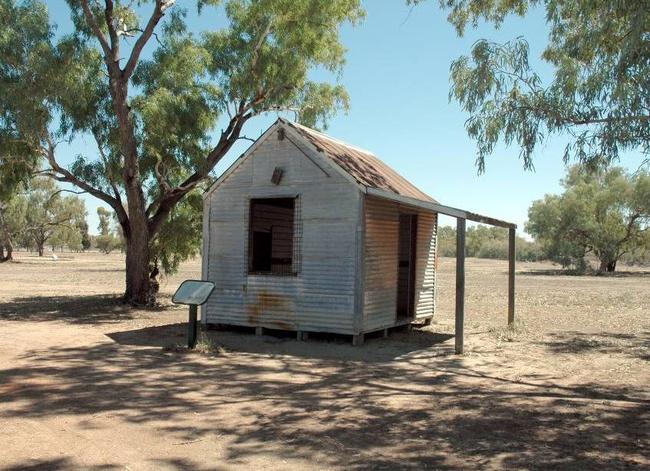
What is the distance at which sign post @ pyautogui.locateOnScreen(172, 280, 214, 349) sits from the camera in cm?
995

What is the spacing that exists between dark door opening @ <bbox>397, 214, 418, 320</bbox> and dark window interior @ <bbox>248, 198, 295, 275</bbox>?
274 centimetres

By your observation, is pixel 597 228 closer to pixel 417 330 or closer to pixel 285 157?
pixel 417 330

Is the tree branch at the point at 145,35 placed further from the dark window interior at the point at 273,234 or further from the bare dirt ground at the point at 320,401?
the bare dirt ground at the point at 320,401

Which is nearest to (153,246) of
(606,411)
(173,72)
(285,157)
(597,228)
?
(173,72)

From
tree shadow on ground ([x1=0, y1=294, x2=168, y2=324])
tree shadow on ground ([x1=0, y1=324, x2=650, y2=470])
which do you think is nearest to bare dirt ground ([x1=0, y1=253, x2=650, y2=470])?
tree shadow on ground ([x1=0, y1=324, x2=650, y2=470])

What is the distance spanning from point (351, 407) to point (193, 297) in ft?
13.8

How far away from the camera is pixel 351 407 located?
675cm

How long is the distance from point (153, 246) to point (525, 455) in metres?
15.4

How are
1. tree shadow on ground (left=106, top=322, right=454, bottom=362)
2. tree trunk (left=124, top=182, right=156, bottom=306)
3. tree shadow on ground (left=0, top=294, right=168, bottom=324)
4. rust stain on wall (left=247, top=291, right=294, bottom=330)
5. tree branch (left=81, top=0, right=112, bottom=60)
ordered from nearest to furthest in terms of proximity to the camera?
tree shadow on ground (left=106, top=322, right=454, bottom=362) → rust stain on wall (left=247, top=291, right=294, bottom=330) → tree shadow on ground (left=0, top=294, right=168, bottom=324) → tree branch (left=81, top=0, right=112, bottom=60) → tree trunk (left=124, top=182, right=156, bottom=306)

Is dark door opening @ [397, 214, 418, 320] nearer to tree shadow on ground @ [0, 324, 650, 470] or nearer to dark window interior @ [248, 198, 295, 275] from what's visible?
dark window interior @ [248, 198, 295, 275]

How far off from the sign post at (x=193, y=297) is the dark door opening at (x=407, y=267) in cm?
522

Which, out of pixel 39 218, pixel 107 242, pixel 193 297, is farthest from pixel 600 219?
pixel 107 242

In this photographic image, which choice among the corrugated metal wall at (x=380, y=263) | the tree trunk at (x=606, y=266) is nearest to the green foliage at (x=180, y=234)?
the corrugated metal wall at (x=380, y=263)

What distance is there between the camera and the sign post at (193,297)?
32.6ft
